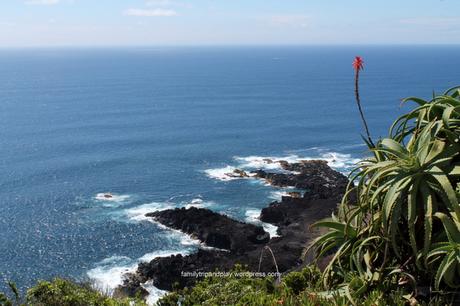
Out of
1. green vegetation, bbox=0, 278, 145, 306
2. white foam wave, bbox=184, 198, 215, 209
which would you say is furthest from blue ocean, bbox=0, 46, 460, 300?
green vegetation, bbox=0, 278, 145, 306

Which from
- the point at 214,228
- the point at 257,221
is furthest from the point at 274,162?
the point at 214,228

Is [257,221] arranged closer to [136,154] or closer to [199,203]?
[199,203]

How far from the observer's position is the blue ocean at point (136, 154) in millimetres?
43188

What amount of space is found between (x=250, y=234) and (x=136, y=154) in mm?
35434

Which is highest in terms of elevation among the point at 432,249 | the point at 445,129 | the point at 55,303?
the point at 445,129

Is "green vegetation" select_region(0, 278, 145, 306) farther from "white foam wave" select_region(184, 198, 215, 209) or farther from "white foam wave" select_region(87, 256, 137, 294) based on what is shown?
"white foam wave" select_region(184, 198, 215, 209)

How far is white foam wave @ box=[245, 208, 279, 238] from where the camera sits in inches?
1805

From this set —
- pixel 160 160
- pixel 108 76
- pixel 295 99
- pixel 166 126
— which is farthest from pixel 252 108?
pixel 108 76

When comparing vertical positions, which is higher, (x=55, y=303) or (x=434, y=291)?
(x=434, y=291)

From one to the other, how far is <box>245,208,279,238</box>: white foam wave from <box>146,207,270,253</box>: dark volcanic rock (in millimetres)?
1836

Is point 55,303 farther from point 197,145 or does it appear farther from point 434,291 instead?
point 197,145

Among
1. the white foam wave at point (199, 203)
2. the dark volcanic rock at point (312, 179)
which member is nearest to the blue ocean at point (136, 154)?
the white foam wave at point (199, 203)

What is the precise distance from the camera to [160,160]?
7044 cm

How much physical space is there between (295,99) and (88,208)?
81.6 meters
